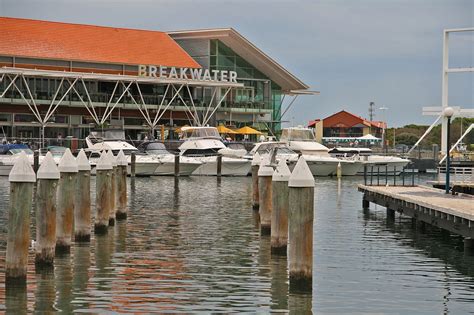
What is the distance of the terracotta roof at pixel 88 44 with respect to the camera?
78938mm

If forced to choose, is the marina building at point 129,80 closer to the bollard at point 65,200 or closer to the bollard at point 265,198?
the bollard at point 265,198

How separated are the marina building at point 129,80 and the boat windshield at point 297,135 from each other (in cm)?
1278

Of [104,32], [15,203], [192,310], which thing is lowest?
[192,310]

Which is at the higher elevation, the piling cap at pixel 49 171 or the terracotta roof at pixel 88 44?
the terracotta roof at pixel 88 44

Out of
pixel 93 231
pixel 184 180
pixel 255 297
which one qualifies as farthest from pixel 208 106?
pixel 255 297

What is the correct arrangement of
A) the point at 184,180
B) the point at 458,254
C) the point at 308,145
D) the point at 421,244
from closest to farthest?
the point at 458,254
the point at 421,244
the point at 184,180
the point at 308,145

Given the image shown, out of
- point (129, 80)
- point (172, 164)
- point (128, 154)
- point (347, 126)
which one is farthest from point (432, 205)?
point (347, 126)

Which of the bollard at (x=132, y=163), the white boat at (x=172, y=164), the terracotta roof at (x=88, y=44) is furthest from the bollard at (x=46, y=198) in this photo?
the terracotta roof at (x=88, y=44)

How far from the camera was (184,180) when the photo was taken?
58094 mm

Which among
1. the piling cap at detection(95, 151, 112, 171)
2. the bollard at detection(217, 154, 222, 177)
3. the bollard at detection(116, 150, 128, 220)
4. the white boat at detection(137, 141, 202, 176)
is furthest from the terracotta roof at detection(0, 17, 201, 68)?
the piling cap at detection(95, 151, 112, 171)

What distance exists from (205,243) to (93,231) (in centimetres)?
360

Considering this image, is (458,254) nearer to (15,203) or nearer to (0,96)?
(15,203)

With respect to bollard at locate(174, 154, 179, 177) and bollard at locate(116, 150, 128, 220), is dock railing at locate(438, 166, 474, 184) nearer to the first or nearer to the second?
bollard at locate(116, 150, 128, 220)

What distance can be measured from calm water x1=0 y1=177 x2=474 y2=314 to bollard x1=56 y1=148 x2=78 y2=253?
20.3 inches
